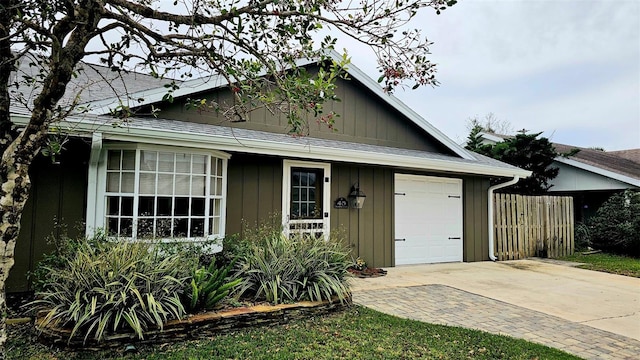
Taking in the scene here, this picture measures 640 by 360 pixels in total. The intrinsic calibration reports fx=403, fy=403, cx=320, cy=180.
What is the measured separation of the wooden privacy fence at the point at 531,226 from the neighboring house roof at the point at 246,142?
4.24 feet

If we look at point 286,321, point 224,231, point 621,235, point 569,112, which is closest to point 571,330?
point 286,321

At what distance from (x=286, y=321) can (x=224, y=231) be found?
2.44 meters

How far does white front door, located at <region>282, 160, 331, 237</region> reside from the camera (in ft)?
24.1

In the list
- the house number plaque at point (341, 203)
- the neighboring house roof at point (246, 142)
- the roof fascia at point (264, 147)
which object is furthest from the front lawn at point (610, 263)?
the house number plaque at point (341, 203)

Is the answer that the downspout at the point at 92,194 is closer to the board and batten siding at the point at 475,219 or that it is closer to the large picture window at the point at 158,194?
the large picture window at the point at 158,194

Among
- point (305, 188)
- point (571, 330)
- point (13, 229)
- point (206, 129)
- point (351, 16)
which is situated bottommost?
point (571, 330)

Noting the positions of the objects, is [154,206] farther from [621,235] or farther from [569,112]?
[569,112]

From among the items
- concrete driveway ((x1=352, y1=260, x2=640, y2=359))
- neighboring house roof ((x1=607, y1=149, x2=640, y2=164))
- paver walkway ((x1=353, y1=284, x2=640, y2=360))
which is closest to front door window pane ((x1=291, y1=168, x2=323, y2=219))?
concrete driveway ((x1=352, y1=260, x2=640, y2=359))

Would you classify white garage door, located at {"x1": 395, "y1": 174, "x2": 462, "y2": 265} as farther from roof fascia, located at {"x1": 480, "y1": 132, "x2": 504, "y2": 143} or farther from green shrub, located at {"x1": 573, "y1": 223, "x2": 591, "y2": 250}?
roof fascia, located at {"x1": 480, "y1": 132, "x2": 504, "y2": 143}

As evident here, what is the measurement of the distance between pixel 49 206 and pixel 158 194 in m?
1.41

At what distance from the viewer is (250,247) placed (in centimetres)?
538

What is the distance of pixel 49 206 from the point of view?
17.8 ft

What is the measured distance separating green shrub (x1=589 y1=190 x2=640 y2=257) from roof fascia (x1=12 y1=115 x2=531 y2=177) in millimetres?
4187

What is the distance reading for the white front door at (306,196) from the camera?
734cm
